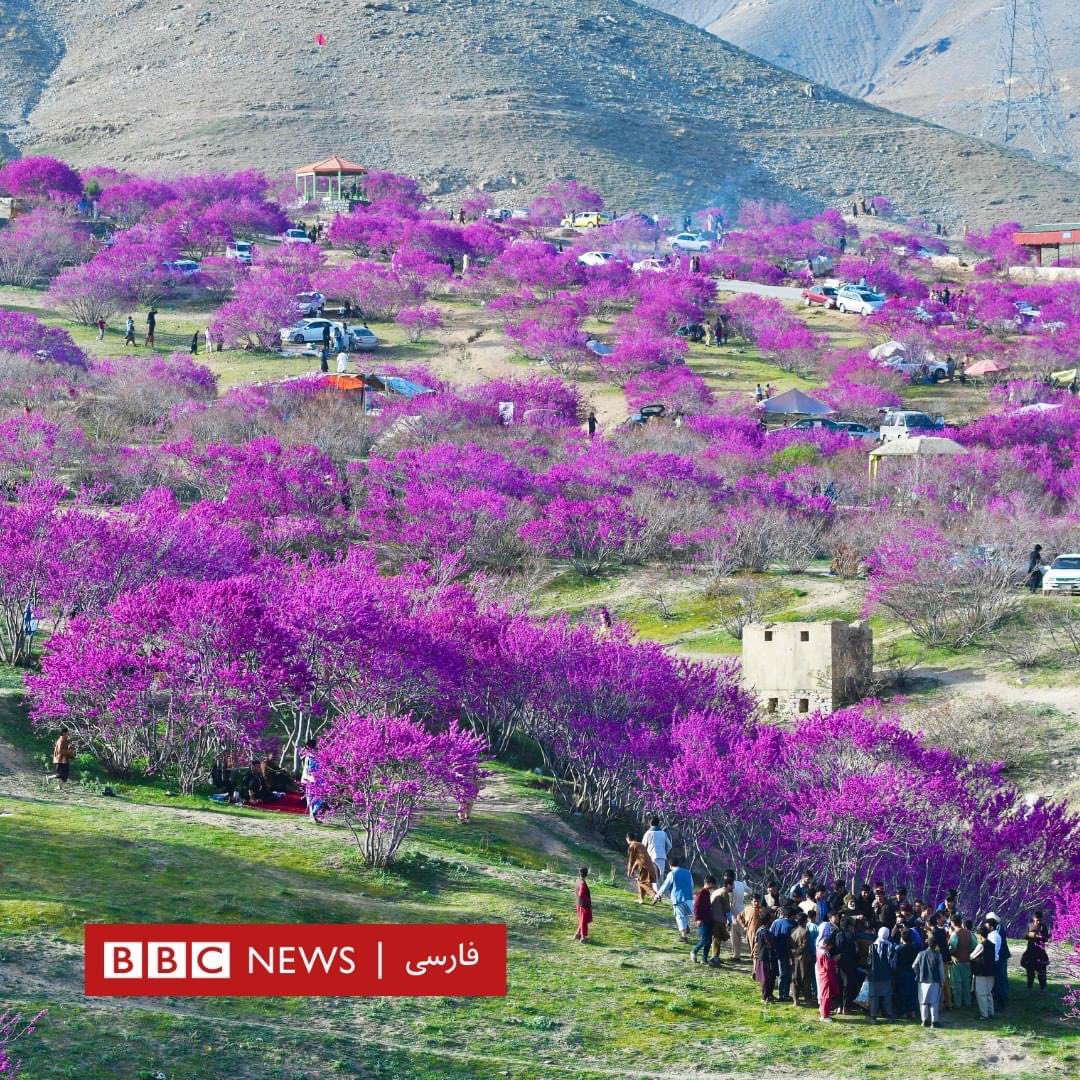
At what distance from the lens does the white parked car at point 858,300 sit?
81.5m

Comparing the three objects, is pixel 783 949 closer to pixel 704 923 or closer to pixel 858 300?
pixel 704 923

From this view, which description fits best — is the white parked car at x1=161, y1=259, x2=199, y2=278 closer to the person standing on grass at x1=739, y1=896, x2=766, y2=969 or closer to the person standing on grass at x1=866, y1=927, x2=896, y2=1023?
the person standing on grass at x1=739, y1=896, x2=766, y2=969

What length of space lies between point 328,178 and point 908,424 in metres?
52.2

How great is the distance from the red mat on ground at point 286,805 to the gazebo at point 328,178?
79.3 m

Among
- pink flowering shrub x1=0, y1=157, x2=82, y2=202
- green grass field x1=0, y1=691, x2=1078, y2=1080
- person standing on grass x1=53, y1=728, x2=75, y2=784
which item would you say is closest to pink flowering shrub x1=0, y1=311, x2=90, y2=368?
pink flowering shrub x1=0, y1=157, x2=82, y2=202

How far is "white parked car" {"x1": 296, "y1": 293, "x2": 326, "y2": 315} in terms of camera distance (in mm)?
75750

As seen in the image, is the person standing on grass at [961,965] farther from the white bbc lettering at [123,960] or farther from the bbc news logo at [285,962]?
the white bbc lettering at [123,960]

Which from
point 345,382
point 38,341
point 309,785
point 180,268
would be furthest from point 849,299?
point 309,785

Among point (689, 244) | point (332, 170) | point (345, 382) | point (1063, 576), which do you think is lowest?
point (1063, 576)

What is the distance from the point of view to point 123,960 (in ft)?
61.2

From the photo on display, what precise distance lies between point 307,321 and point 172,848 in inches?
2029

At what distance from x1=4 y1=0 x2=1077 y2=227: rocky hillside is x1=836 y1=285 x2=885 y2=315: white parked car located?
3803 centimetres

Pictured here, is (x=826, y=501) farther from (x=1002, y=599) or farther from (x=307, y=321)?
(x=307, y=321)

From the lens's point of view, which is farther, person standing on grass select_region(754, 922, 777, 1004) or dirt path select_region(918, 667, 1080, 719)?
dirt path select_region(918, 667, 1080, 719)
